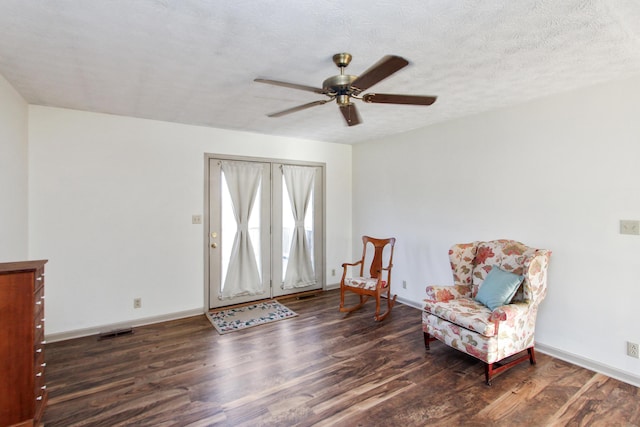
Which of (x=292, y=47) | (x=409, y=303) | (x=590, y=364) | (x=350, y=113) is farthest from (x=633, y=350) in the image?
(x=292, y=47)

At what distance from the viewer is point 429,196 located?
4.07 m

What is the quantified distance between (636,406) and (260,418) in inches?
105

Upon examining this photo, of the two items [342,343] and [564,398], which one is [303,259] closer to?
[342,343]

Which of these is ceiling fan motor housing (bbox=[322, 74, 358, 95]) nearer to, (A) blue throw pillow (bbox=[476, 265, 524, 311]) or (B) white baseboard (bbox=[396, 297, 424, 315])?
(A) blue throw pillow (bbox=[476, 265, 524, 311])

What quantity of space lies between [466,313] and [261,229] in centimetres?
288

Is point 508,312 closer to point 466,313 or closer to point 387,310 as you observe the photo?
point 466,313

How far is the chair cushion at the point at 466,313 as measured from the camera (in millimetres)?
2488

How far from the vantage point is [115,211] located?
3.50 meters

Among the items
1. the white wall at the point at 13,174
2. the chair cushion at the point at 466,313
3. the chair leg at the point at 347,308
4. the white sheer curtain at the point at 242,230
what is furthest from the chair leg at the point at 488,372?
the white wall at the point at 13,174

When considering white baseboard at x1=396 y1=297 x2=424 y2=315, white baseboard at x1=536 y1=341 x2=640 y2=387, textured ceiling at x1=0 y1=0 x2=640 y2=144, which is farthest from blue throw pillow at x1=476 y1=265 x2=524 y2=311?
textured ceiling at x1=0 y1=0 x2=640 y2=144

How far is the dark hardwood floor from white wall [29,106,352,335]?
1.64 feet

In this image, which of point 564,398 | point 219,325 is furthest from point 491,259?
point 219,325

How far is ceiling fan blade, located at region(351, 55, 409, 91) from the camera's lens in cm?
156

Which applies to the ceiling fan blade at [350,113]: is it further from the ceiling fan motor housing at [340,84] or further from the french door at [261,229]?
the french door at [261,229]
